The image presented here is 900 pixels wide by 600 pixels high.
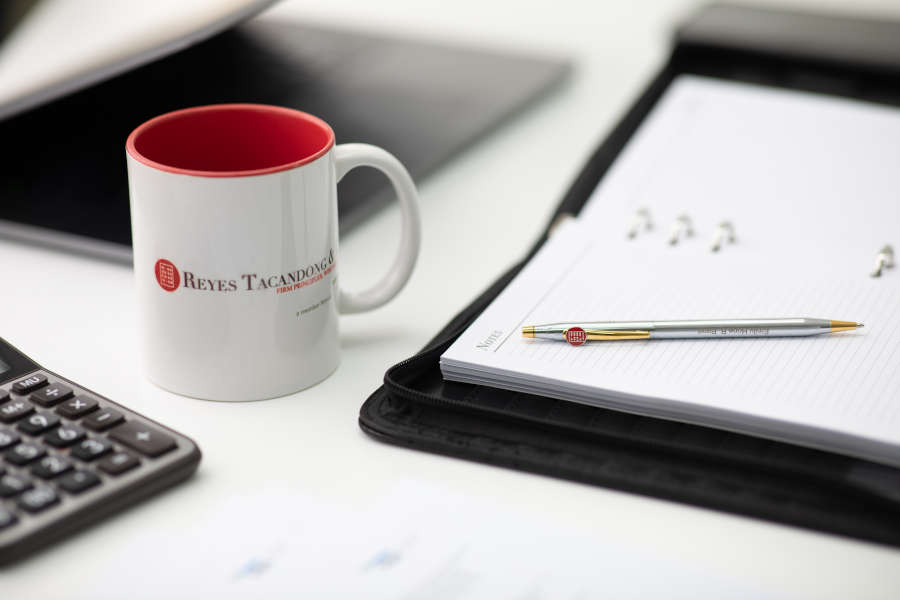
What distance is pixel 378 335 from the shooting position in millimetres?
590

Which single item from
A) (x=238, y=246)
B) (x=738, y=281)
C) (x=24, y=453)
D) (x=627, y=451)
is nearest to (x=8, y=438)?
(x=24, y=453)

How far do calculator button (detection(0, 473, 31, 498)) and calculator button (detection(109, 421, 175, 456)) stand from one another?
45mm

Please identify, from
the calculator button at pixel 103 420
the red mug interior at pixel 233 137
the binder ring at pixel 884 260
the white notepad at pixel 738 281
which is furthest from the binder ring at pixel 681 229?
the calculator button at pixel 103 420

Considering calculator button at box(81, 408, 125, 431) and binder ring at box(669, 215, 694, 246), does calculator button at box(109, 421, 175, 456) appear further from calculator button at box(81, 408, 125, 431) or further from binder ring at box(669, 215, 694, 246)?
binder ring at box(669, 215, 694, 246)

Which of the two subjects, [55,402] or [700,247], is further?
[700,247]

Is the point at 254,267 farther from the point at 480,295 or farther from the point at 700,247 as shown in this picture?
the point at 700,247

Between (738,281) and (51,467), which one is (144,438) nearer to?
(51,467)

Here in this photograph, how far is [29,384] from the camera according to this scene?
0.48 metres

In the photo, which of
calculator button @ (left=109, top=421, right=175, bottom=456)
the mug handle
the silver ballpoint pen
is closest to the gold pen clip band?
the silver ballpoint pen

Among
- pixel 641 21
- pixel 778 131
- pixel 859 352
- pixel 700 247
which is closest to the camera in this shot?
pixel 859 352

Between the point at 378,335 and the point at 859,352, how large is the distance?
10.3 inches

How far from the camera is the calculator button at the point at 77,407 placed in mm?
464

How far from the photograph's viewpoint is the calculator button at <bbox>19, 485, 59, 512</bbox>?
1.35 ft

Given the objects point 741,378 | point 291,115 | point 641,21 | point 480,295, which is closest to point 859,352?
point 741,378
